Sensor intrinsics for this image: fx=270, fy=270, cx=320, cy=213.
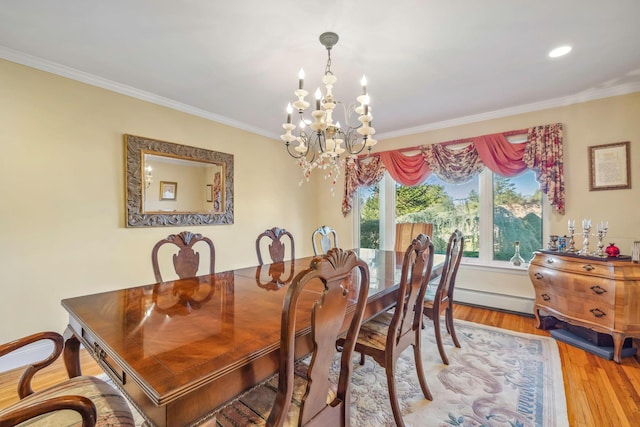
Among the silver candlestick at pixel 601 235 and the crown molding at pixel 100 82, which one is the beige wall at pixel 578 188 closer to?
the silver candlestick at pixel 601 235

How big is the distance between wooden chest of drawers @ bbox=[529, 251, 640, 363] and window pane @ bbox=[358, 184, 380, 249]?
211 cm

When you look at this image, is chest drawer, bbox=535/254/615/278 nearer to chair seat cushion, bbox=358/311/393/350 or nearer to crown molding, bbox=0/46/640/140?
crown molding, bbox=0/46/640/140

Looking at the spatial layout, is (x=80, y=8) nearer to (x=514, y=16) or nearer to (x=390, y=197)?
(x=514, y=16)

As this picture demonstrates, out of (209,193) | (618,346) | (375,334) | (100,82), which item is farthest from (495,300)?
(100,82)

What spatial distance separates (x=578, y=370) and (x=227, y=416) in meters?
2.64

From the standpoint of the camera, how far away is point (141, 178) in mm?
2812

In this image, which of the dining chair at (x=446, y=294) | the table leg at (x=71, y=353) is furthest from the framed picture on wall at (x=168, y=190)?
the dining chair at (x=446, y=294)

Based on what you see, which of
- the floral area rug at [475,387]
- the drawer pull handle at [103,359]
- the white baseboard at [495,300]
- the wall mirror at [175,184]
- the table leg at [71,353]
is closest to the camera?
the drawer pull handle at [103,359]

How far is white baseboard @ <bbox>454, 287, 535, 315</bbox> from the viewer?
319 centimetres

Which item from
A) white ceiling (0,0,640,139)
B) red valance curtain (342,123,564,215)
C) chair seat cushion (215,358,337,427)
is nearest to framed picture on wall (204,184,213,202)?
white ceiling (0,0,640,139)

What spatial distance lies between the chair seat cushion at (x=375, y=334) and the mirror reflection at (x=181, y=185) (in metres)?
2.49

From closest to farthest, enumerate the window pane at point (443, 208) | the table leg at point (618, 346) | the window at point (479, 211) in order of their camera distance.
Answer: the table leg at point (618, 346)
the window at point (479, 211)
the window pane at point (443, 208)

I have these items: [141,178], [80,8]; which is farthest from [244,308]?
[141,178]

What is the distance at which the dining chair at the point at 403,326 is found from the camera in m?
1.49
